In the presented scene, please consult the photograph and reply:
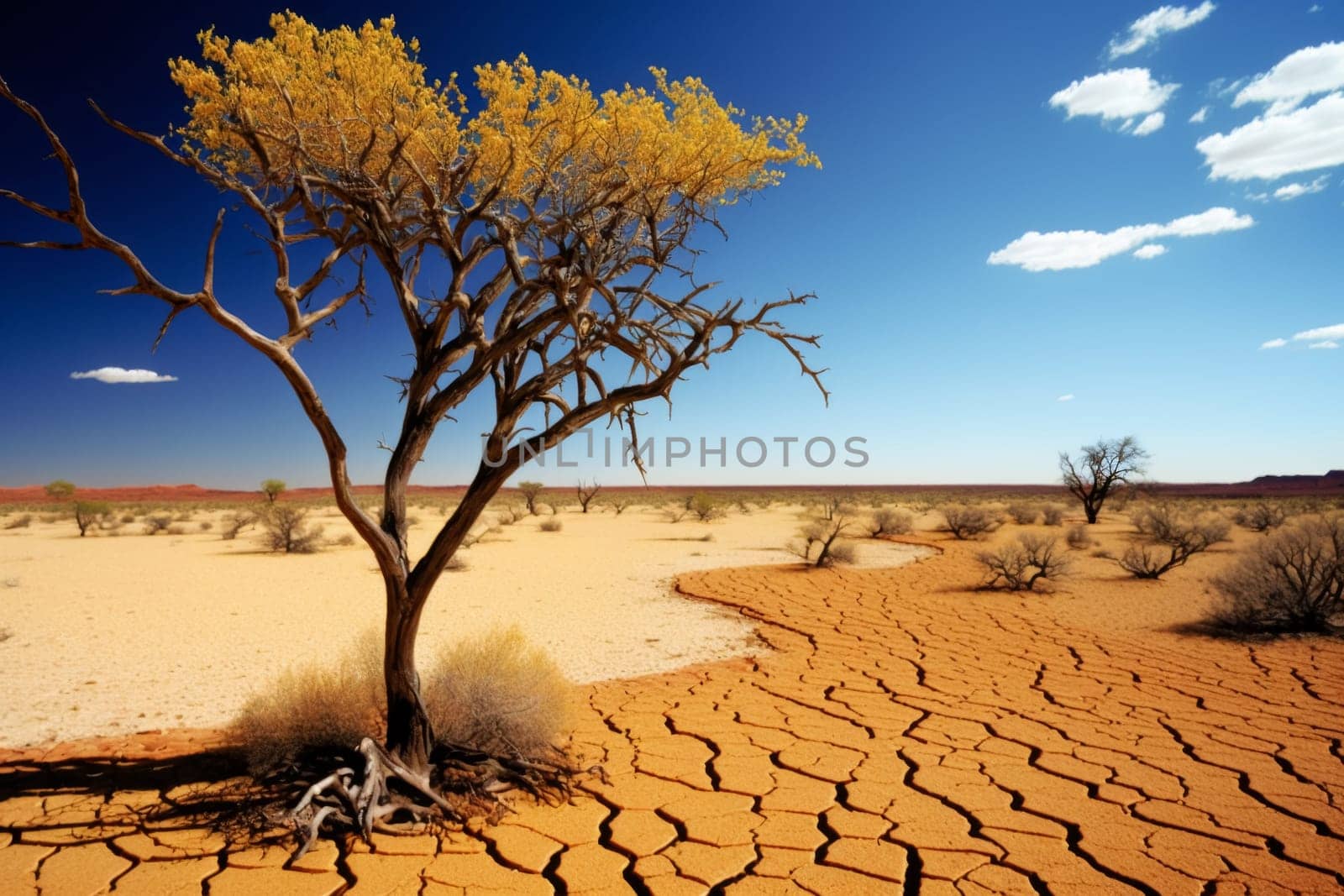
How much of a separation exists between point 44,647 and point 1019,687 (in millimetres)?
10815

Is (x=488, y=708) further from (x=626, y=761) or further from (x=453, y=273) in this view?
(x=453, y=273)

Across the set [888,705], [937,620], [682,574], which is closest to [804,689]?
[888,705]

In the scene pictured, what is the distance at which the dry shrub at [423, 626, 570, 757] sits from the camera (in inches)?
180

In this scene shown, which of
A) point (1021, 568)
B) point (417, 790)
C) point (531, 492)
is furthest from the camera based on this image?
point (531, 492)

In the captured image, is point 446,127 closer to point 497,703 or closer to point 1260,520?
point 497,703

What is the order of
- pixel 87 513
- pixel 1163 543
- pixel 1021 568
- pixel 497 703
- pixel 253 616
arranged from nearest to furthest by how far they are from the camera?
pixel 497 703 → pixel 253 616 → pixel 1021 568 → pixel 1163 543 → pixel 87 513

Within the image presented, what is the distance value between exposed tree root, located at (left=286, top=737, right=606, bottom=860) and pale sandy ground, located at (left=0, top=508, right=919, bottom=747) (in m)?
2.51

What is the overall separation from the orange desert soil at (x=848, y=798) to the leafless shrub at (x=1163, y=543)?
20.5ft

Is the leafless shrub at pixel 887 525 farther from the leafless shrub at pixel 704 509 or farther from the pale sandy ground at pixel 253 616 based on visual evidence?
the leafless shrub at pixel 704 509

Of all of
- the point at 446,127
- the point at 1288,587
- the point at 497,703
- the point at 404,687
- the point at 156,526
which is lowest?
the point at 497,703

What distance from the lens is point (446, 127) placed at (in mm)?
4234

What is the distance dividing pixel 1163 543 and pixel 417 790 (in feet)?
67.5

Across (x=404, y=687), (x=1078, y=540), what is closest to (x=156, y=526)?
(x=404, y=687)

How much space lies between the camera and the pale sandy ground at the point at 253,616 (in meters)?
6.30
